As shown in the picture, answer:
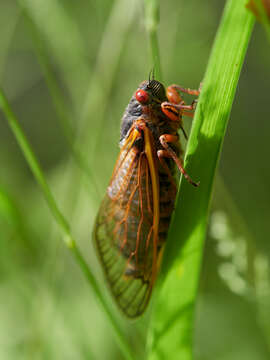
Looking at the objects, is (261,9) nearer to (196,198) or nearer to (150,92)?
(196,198)

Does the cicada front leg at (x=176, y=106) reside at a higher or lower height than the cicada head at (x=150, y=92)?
lower

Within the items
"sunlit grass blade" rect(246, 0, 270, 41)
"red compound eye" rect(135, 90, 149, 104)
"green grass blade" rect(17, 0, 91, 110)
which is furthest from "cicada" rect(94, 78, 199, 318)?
"green grass blade" rect(17, 0, 91, 110)

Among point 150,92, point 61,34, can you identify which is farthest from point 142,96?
point 61,34

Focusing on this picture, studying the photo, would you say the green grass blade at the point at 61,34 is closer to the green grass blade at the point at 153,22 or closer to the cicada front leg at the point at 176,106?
the cicada front leg at the point at 176,106

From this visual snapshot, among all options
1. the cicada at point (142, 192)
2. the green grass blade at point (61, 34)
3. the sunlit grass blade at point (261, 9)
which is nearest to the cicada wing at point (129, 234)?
the cicada at point (142, 192)

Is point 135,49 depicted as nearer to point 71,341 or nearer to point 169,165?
point 169,165

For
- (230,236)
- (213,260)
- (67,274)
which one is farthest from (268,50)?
(67,274)

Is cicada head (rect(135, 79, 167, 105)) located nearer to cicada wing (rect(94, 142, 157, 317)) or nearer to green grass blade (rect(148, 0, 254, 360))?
cicada wing (rect(94, 142, 157, 317))
